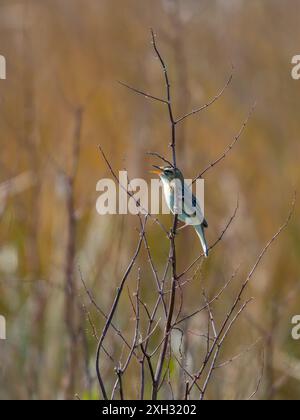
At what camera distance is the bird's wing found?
8.93 ft

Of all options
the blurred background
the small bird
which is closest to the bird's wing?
the small bird

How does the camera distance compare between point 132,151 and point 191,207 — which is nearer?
point 191,207

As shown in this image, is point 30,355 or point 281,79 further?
point 281,79

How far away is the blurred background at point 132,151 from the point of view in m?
5.07

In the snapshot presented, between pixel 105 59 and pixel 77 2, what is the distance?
0.73 meters

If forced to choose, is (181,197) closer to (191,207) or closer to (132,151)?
(191,207)

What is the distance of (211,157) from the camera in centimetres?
645

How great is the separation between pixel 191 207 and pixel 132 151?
3213 mm

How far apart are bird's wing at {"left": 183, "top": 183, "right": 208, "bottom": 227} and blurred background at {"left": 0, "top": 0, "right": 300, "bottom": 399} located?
155cm

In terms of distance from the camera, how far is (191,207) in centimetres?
275

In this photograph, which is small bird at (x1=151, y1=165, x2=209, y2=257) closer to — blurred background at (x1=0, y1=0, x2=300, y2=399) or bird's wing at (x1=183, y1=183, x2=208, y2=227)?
bird's wing at (x1=183, y1=183, x2=208, y2=227)

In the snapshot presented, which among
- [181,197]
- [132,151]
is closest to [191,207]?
[181,197]
